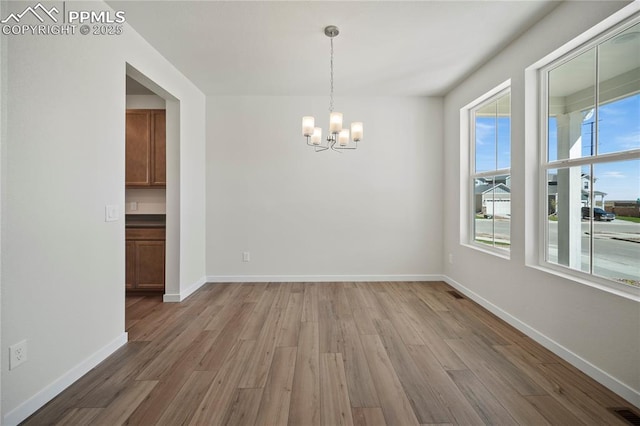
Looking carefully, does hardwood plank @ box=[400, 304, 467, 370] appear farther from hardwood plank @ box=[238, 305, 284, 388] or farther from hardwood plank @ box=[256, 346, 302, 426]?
hardwood plank @ box=[238, 305, 284, 388]

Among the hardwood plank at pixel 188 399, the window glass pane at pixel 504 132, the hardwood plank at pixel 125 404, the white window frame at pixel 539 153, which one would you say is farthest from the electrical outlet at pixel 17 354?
the window glass pane at pixel 504 132

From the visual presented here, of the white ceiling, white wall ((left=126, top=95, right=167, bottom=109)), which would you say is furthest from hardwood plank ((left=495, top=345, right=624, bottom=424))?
white wall ((left=126, top=95, right=167, bottom=109))

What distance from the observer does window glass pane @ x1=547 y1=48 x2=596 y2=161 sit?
2229 millimetres

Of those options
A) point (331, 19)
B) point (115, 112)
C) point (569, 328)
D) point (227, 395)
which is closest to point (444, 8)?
point (331, 19)

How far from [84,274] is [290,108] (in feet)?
11.0

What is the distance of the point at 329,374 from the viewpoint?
6.79 ft

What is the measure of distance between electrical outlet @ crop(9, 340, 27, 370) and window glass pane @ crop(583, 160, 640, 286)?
377cm

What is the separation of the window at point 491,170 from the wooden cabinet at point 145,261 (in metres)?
4.14

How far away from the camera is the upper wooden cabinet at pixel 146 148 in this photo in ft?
12.7

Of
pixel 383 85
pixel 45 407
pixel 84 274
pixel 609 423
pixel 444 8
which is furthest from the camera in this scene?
pixel 383 85

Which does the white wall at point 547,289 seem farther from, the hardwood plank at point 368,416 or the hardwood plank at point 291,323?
the hardwood plank at point 291,323

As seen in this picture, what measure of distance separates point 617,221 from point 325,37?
110 inches

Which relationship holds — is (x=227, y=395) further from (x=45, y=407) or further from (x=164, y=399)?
(x=45, y=407)

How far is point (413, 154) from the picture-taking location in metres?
4.52
